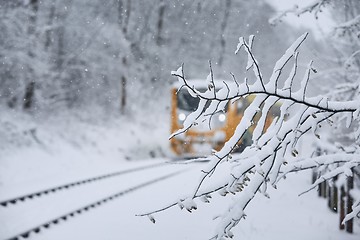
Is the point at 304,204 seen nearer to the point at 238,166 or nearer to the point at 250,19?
the point at 238,166

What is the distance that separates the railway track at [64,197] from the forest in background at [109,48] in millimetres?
4592

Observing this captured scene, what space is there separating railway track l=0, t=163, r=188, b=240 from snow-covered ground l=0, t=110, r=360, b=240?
0.02m

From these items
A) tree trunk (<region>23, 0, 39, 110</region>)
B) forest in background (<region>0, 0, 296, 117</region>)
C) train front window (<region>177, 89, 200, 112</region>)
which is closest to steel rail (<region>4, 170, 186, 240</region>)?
forest in background (<region>0, 0, 296, 117</region>)

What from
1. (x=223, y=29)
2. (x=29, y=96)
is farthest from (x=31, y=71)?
(x=223, y=29)

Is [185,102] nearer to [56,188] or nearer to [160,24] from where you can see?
[56,188]

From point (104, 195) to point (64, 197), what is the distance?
827 mm

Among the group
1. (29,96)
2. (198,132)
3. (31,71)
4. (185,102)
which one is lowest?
(198,132)

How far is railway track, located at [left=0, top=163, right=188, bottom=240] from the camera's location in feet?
20.1

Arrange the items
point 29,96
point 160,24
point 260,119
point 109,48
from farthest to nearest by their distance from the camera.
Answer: point 160,24 → point 109,48 → point 29,96 → point 260,119

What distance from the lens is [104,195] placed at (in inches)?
339

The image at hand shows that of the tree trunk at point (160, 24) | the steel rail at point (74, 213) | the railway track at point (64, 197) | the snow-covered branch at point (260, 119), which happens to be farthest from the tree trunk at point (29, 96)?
the snow-covered branch at point (260, 119)

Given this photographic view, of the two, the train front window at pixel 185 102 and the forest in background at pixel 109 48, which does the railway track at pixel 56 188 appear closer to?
the train front window at pixel 185 102

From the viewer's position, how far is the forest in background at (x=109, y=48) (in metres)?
13.5

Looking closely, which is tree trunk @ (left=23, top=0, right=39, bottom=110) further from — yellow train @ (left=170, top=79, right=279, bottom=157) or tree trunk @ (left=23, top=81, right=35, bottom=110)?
yellow train @ (left=170, top=79, right=279, bottom=157)
